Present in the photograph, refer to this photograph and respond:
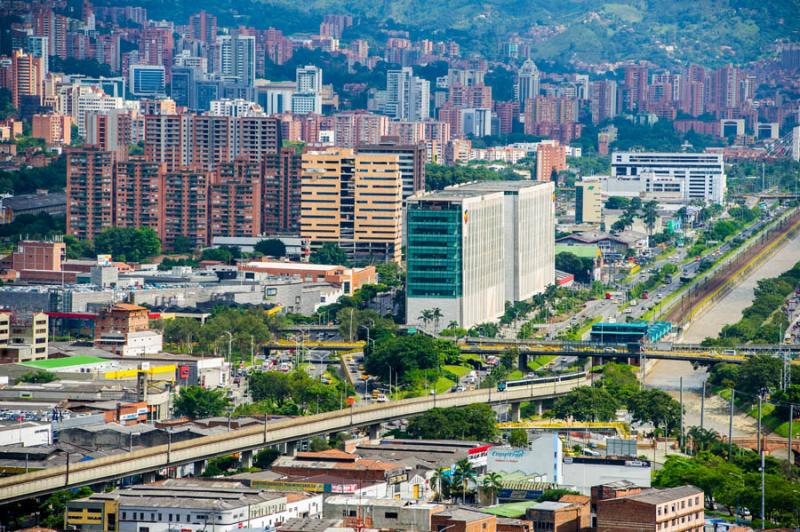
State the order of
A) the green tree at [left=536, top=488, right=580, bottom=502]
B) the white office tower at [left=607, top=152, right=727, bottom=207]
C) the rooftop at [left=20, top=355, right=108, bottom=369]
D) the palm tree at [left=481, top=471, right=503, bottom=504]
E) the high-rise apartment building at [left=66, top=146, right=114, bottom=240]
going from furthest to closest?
the white office tower at [left=607, top=152, right=727, bottom=207] → the high-rise apartment building at [left=66, top=146, right=114, bottom=240] → the rooftop at [left=20, top=355, right=108, bottom=369] → the palm tree at [left=481, top=471, right=503, bottom=504] → the green tree at [left=536, top=488, right=580, bottom=502]

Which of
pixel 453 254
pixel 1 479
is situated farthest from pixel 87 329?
pixel 1 479

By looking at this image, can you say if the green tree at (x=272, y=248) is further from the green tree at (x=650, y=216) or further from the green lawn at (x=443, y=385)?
the green lawn at (x=443, y=385)

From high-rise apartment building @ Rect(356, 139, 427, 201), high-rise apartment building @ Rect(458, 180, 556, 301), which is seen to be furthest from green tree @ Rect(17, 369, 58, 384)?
high-rise apartment building @ Rect(356, 139, 427, 201)

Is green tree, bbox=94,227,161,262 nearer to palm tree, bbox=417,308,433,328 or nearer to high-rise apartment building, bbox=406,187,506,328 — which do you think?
high-rise apartment building, bbox=406,187,506,328

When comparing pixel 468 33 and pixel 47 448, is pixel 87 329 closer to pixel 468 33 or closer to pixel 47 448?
pixel 47 448

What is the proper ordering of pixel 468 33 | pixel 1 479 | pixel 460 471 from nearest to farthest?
pixel 1 479 → pixel 460 471 → pixel 468 33

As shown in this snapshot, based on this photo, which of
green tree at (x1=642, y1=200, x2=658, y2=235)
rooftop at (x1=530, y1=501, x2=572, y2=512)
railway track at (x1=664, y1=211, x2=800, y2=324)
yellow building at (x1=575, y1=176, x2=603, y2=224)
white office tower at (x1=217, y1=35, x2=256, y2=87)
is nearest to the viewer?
rooftop at (x1=530, y1=501, x2=572, y2=512)

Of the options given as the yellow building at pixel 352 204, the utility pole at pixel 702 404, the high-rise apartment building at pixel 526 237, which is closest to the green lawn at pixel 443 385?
the utility pole at pixel 702 404
